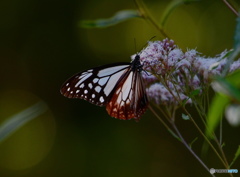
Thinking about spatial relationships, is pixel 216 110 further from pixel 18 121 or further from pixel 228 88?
pixel 18 121

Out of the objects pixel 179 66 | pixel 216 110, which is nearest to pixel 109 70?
pixel 179 66

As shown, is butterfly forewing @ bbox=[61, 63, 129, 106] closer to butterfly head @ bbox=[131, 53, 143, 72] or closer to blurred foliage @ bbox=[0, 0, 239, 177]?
butterfly head @ bbox=[131, 53, 143, 72]

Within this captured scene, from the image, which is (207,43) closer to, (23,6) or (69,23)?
(69,23)

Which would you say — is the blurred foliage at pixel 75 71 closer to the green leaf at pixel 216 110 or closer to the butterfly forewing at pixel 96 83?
the butterfly forewing at pixel 96 83

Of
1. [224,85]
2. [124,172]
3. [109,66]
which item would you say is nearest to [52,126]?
[124,172]

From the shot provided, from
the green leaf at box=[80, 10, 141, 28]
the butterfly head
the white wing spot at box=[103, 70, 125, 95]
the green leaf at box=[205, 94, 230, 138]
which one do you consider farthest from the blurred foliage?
the green leaf at box=[205, 94, 230, 138]
